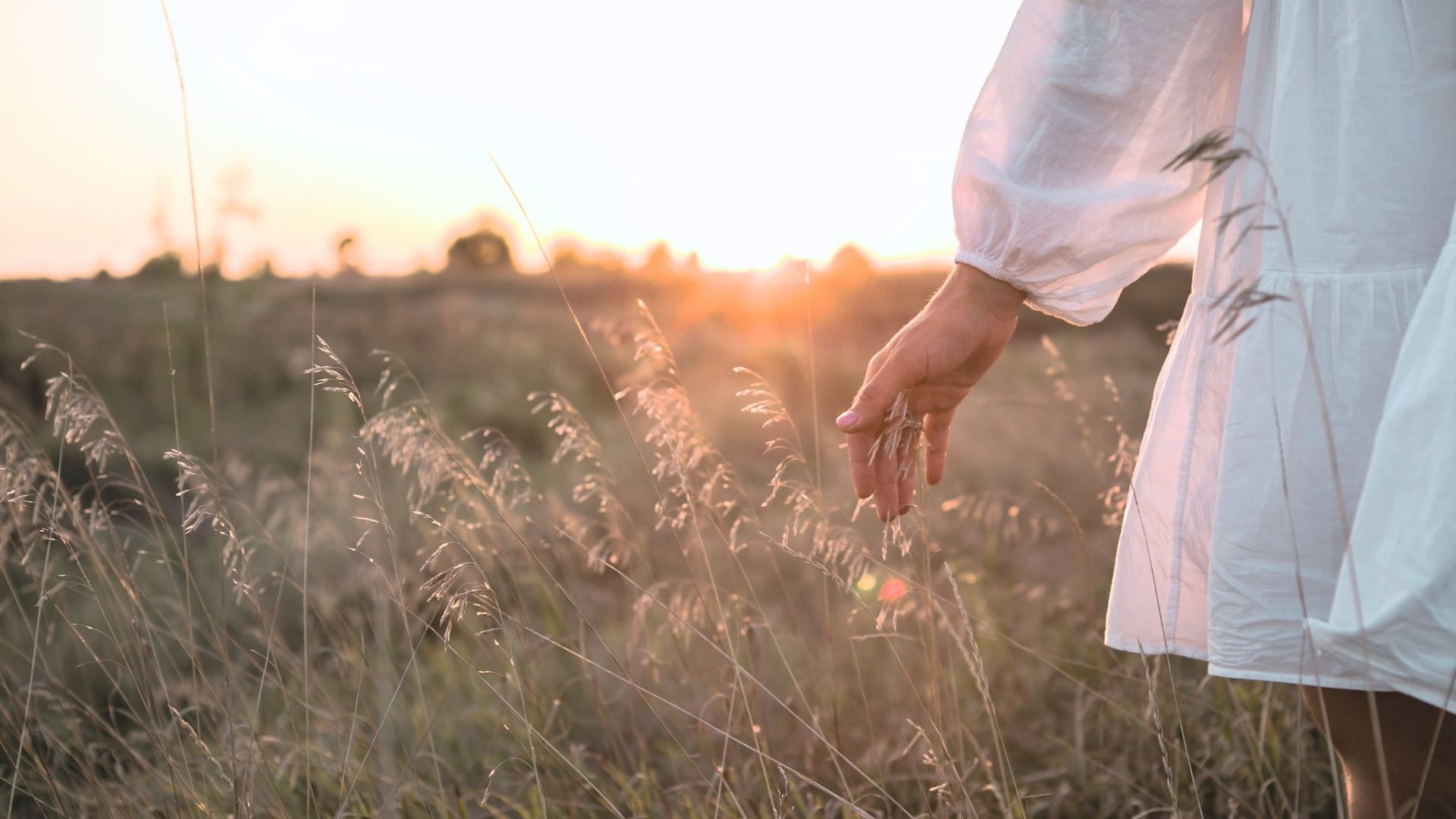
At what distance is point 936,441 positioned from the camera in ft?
5.29

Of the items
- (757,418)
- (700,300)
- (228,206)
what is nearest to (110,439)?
(228,206)

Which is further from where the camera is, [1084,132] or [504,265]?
[504,265]

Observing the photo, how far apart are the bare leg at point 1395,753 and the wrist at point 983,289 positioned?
0.62m

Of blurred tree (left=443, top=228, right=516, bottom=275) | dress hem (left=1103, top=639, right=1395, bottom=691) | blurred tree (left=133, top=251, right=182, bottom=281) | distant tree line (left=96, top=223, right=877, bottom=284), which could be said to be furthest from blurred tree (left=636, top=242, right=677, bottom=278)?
dress hem (left=1103, top=639, right=1395, bottom=691)

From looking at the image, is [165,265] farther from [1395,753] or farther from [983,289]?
[1395,753]

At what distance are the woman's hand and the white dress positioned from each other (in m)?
0.06

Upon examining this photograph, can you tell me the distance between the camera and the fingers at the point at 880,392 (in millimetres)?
1344

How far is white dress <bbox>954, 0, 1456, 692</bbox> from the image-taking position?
1.00 meters

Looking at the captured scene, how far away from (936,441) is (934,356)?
31 centimetres

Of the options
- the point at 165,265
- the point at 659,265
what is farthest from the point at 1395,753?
the point at 659,265

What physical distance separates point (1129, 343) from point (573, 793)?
Result: 11.5m

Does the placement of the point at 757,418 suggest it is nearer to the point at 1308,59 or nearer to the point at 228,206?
the point at 228,206

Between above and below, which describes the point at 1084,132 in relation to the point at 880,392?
above

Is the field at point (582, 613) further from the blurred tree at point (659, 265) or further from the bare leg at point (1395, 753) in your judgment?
the blurred tree at point (659, 265)
